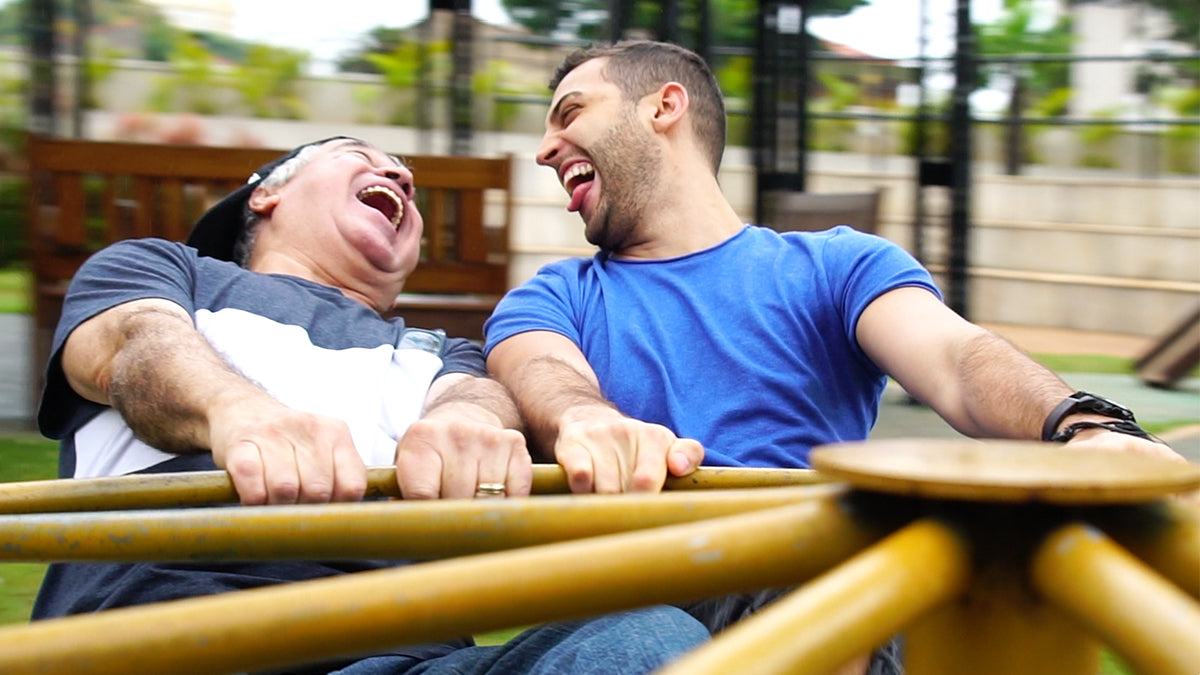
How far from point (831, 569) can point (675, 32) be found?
6310 mm

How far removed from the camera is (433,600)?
0.85 metres

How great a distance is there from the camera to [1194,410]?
7305mm

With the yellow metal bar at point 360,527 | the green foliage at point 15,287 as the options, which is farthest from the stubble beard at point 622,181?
the green foliage at point 15,287

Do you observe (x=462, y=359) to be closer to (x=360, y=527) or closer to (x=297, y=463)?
(x=297, y=463)

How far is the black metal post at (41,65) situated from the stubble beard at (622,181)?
408 cm

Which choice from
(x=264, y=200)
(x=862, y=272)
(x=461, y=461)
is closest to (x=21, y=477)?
(x=264, y=200)

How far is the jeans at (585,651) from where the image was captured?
148cm

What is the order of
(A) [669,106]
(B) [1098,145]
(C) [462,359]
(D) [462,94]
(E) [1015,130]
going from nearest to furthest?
(C) [462,359] < (A) [669,106] < (D) [462,94] < (B) [1098,145] < (E) [1015,130]

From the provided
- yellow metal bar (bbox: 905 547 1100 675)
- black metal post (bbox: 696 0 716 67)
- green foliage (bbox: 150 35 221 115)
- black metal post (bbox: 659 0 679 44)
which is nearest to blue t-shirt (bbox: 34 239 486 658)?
yellow metal bar (bbox: 905 547 1100 675)

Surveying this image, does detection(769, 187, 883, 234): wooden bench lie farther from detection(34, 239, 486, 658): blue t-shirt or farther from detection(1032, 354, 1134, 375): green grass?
detection(34, 239, 486, 658): blue t-shirt

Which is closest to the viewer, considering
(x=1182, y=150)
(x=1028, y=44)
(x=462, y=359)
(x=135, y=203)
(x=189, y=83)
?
(x=462, y=359)

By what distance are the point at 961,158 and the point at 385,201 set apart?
5.15 m

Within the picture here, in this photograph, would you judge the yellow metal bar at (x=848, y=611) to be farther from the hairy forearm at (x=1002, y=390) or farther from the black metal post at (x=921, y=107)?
the black metal post at (x=921, y=107)

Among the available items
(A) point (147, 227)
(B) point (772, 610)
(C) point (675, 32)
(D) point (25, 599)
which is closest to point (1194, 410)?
(C) point (675, 32)
